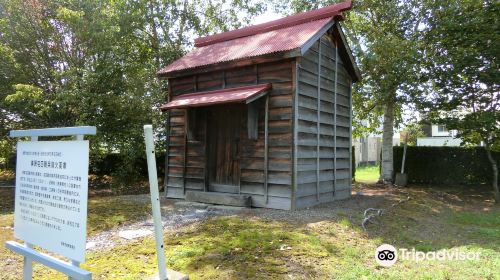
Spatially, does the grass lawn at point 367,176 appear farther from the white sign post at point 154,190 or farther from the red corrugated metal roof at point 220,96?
the white sign post at point 154,190

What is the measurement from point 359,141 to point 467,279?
1204 inches

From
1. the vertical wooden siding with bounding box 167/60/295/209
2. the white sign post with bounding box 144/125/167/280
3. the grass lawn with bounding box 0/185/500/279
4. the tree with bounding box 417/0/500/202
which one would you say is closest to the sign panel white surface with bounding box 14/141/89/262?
the white sign post with bounding box 144/125/167/280

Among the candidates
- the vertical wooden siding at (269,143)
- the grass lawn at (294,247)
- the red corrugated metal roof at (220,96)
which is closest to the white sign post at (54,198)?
the grass lawn at (294,247)

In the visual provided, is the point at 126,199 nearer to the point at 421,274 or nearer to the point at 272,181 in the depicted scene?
the point at 272,181

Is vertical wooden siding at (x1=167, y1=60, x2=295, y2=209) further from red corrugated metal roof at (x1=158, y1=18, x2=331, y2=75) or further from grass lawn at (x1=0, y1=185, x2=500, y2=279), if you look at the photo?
grass lawn at (x1=0, y1=185, x2=500, y2=279)

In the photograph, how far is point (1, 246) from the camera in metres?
6.15

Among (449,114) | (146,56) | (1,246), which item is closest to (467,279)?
(1,246)

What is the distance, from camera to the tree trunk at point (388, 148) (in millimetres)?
17172

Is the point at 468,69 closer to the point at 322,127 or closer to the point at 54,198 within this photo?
the point at 322,127

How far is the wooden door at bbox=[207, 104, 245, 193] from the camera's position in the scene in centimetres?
1019

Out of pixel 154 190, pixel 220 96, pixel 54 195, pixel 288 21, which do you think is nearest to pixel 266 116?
pixel 220 96

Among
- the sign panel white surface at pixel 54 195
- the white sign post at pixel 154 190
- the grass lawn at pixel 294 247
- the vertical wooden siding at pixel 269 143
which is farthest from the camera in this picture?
the vertical wooden siding at pixel 269 143

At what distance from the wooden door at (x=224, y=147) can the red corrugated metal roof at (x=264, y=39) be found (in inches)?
57.0

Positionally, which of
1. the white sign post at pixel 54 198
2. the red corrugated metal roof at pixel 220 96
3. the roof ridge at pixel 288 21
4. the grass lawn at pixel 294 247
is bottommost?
the grass lawn at pixel 294 247
